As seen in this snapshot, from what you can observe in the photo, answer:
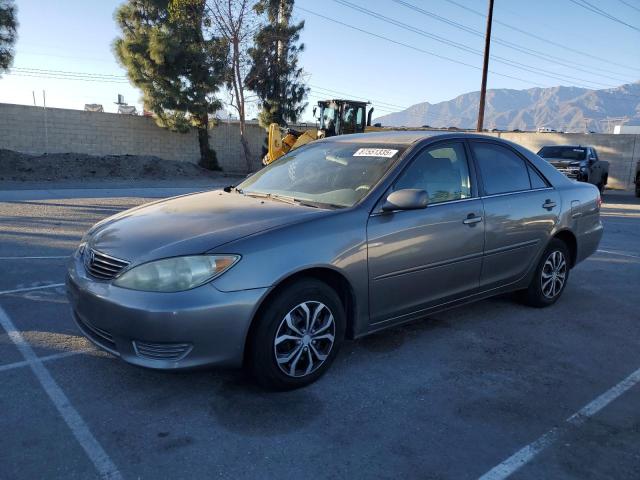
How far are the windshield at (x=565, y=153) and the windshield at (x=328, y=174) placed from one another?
53.7ft

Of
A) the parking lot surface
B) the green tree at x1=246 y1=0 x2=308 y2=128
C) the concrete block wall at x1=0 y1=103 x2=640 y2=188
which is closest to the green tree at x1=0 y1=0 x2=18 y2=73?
the concrete block wall at x1=0 y1=103 x2=640 y2=188

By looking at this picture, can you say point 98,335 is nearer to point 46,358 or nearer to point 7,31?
point 46,358

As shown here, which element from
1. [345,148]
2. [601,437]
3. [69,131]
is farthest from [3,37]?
[601,437]

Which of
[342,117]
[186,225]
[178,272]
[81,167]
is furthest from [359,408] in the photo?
[81,167]

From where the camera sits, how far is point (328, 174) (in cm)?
421

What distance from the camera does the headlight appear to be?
2.99 metres

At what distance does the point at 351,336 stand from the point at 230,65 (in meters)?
24.7

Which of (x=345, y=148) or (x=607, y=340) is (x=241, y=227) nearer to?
(x=345, y=148)

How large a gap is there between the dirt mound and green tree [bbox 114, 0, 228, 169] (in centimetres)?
381

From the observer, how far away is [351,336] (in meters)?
3.69

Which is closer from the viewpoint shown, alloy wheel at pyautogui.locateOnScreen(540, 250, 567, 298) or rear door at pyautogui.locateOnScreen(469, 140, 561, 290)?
rear door at pyautogui.locateOnScreen(469, 140, 561, 290)

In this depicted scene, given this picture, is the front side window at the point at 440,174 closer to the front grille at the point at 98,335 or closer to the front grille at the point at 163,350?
the front grille at the point at 163,350

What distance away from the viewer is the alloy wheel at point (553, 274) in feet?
17.0

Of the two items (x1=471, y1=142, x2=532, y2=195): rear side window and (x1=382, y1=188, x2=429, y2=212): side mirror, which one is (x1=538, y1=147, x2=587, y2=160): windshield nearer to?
(x1=471, y1=142, x2=532, y2=195): rear side window
